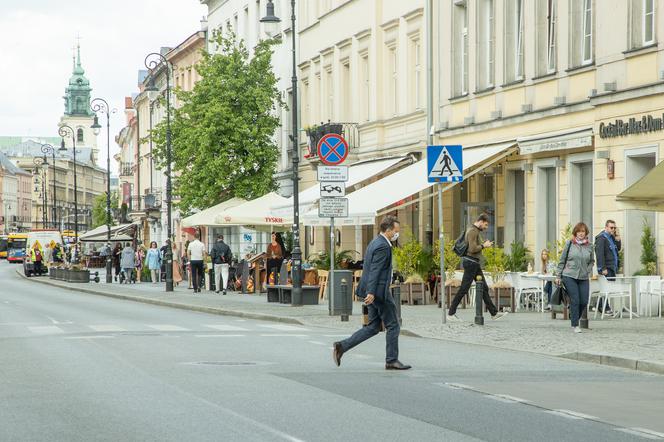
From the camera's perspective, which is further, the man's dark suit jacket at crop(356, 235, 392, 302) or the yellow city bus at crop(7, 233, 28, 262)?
the yellow city bus at crop(7, 233, 28, 262)

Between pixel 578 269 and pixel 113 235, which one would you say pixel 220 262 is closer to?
pixel 578 269

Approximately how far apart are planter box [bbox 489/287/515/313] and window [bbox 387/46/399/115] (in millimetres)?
13592

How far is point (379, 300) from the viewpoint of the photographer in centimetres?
1672

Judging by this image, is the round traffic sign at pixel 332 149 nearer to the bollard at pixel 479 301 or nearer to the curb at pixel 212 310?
the curb at pixel 212 310

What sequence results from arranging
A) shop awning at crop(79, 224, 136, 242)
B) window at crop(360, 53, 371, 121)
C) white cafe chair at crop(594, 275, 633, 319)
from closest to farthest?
white cafe chair at crop(594, 275, 633, 319) < window at crop(360, 53, 371, 121) < shop awning at crop(79, 224, 136, 242)

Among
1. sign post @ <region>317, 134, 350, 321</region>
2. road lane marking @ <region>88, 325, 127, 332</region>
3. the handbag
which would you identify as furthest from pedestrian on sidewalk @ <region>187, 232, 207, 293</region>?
the handbag

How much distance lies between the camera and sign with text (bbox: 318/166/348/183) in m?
27.7

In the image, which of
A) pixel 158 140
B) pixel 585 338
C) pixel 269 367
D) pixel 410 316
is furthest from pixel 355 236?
pixel 269 367

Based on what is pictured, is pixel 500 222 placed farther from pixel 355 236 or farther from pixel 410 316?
pixel 355 236

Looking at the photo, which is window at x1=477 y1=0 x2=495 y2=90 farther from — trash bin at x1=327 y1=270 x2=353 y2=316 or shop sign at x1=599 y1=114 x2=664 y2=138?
trash bin at x1=327 y1=270 x2=353 y2=316

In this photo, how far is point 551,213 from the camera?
32.1 m

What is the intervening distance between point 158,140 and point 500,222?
68.0 feet

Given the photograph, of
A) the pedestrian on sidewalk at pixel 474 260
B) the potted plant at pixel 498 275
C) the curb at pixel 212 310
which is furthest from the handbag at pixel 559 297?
the curb at pixel 212 310

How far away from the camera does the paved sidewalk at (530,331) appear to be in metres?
18.3
